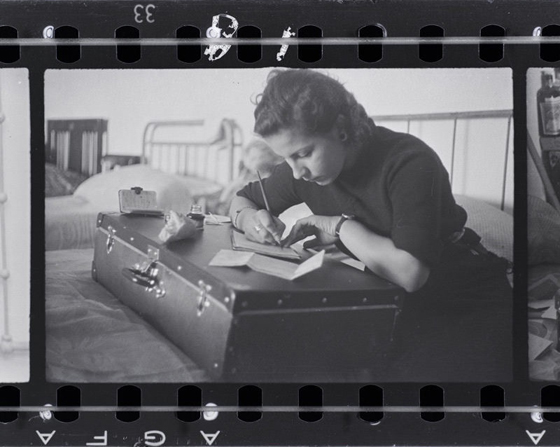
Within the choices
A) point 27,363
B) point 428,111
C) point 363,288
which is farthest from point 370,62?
point 27,363

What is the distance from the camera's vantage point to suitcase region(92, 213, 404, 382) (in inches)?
42.8

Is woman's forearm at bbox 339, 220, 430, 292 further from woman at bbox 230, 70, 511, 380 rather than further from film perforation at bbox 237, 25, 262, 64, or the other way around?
film perforation at bbox 237, 25, 262, 64

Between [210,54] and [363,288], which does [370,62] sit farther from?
[363,288]

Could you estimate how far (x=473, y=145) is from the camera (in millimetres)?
1149

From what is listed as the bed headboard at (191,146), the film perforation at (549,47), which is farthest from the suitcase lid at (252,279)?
the film perforation at (549,47)

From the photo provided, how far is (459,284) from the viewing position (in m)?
1.16

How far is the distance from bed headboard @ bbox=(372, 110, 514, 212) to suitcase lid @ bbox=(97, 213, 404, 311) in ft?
0.72

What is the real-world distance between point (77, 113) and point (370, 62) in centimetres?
49

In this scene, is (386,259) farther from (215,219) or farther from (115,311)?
(115,311)

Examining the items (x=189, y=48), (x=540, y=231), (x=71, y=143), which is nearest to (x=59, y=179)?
(x=71, y=143)

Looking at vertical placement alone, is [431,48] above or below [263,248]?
above

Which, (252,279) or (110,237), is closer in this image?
(252,279)

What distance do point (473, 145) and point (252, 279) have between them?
16.7 inches

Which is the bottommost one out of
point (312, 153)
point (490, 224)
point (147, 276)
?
point (147, 276)
